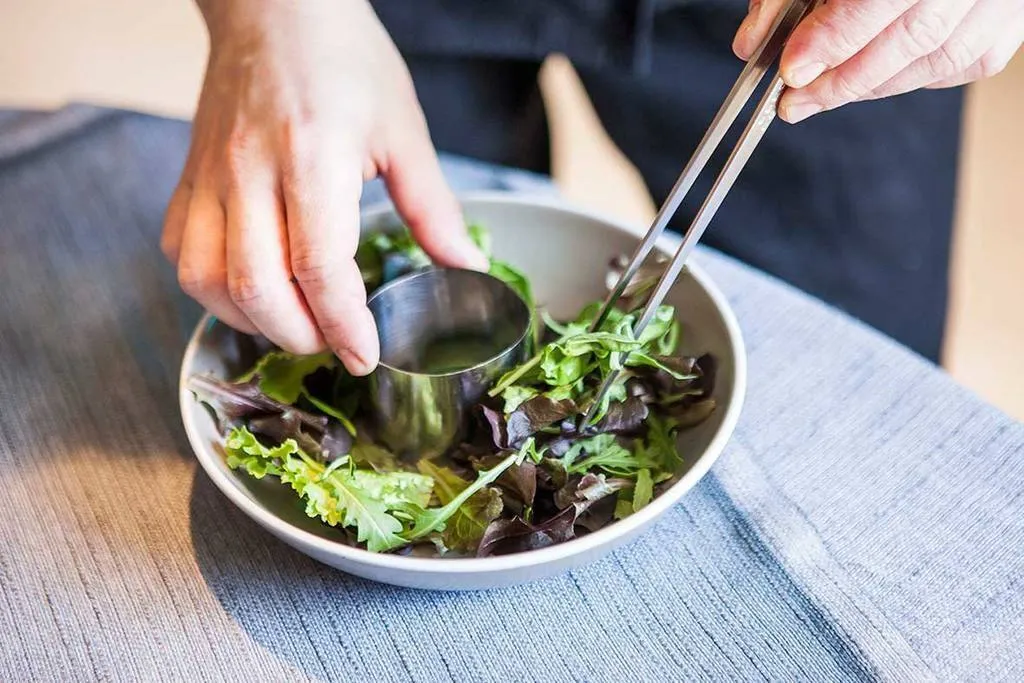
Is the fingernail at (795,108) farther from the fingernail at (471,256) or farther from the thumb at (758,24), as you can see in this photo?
the fingernail at (471,256)

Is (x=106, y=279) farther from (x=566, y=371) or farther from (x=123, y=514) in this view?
(x=566, y=371)

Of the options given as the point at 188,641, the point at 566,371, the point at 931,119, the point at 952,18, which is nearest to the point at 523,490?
the point at 566,371

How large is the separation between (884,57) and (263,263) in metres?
0.35

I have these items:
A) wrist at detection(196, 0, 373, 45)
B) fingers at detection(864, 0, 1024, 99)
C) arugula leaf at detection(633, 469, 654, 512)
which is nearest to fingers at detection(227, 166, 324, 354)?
wrist at detection(196, 0, 373, 45)

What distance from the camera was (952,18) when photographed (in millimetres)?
488

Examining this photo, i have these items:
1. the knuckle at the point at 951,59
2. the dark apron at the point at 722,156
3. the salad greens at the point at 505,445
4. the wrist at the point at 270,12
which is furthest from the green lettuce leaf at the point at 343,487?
the dark apron at the point at 722,156

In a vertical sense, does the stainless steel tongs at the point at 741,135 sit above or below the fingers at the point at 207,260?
above

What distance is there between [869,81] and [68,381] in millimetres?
532

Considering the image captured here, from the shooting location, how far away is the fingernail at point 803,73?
47 cm

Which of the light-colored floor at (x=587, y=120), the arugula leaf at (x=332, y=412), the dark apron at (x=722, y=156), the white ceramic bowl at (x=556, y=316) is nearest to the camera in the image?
the white ceramic bowl at (x=556, y=316)

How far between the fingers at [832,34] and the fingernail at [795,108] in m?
0.02

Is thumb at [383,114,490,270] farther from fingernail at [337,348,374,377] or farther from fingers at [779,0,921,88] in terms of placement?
fingers at [779,0,921,88]

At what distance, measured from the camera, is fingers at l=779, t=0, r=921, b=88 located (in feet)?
1.53

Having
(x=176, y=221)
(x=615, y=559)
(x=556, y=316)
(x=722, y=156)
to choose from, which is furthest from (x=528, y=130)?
(x=615, y=559)
